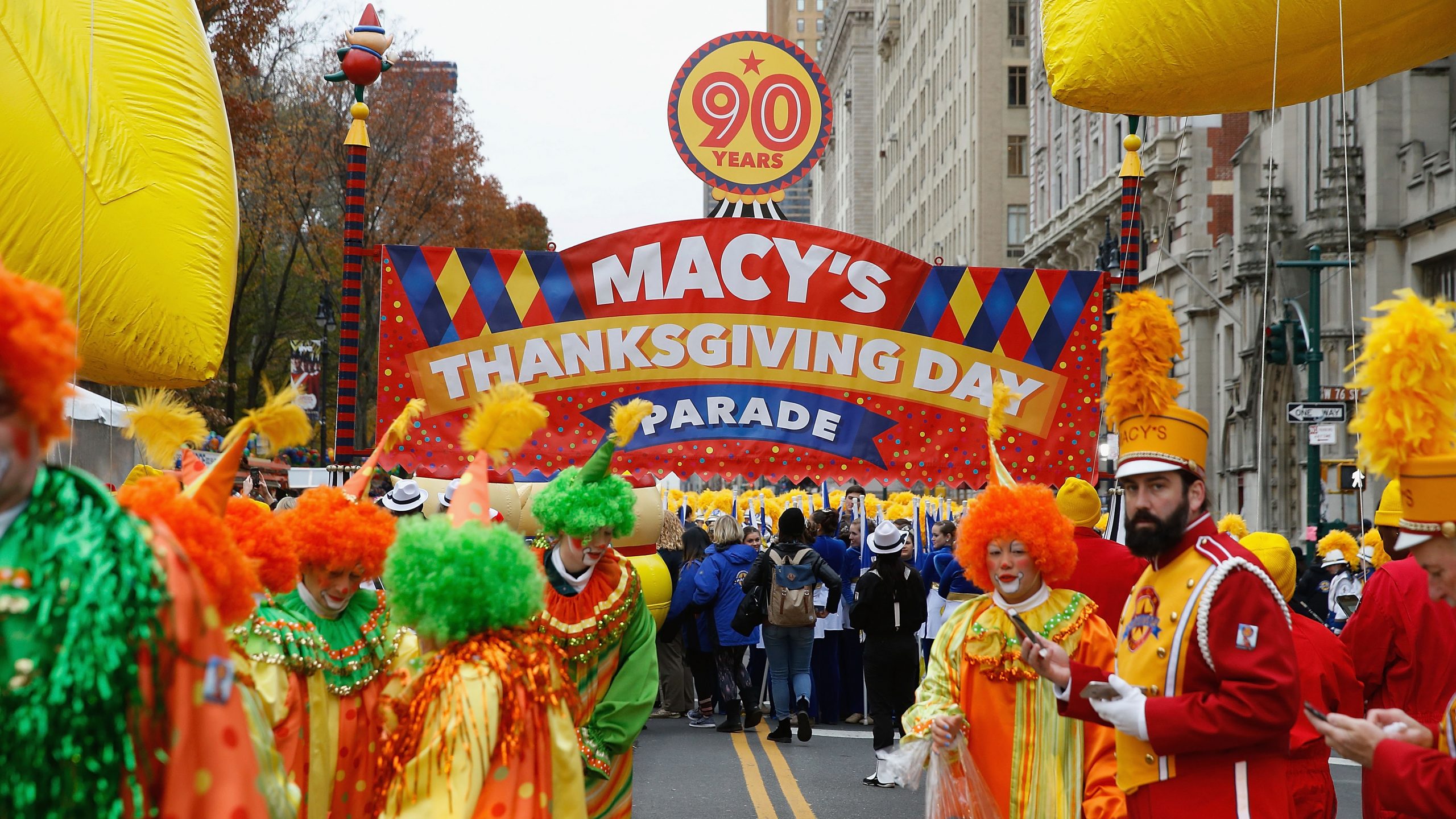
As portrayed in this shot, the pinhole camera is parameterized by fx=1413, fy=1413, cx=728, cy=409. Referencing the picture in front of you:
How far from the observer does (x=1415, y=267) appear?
30.1 m

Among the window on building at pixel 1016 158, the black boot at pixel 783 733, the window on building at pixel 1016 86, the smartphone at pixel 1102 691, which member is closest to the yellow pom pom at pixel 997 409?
the smartphone at pixel 1102 691

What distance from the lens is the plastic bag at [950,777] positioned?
561 centimetres

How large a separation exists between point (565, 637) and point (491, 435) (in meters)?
1.21

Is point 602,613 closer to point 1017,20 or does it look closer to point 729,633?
point 729,633

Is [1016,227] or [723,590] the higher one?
[1016,227]

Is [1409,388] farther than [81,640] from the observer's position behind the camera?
Yes

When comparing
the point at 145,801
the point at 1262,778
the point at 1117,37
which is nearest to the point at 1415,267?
the point at 1117,37

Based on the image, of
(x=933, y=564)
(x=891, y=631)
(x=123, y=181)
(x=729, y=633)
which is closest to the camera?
(x=123, y=181)

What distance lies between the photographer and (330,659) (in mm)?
4996

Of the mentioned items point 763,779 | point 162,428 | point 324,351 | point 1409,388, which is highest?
point 324,351

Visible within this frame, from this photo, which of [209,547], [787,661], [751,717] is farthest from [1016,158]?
[209,547]

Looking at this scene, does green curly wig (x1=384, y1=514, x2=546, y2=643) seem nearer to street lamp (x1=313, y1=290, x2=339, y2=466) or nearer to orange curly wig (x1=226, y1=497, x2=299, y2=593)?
orange curly wig (x1=226, y1=497, x2=299, y2=593)

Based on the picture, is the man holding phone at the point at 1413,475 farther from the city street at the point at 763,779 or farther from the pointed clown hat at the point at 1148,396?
the city street at the point at 763,779

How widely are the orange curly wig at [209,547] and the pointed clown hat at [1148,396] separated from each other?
2.81 meters
